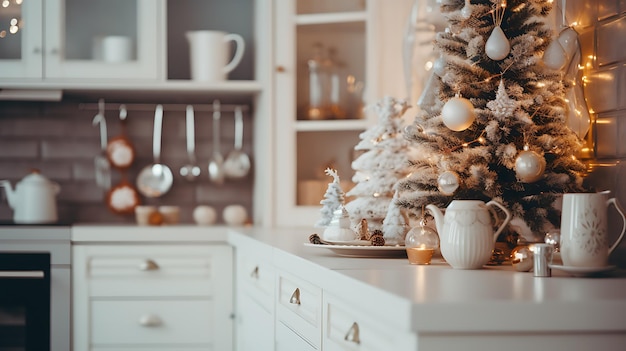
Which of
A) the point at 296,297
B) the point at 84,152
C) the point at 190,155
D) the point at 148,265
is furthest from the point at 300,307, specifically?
the point at 84,152

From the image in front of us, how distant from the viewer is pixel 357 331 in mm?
1417

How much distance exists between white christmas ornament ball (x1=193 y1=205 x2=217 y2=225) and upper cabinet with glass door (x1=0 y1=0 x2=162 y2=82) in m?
0.60

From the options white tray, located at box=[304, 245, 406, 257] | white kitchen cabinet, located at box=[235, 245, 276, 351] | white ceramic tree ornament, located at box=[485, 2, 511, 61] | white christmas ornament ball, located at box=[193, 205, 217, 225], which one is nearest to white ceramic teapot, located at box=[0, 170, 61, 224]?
white christmas ornament ball, located at box=[193, 205, 217, 225]

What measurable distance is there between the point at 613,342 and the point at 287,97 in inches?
89.6

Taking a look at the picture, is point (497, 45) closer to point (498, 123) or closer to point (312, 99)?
point (498, 123)

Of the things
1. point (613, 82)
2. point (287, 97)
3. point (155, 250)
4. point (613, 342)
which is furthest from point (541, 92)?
point (155, 250)

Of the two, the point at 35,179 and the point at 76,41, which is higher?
the point at 76,41

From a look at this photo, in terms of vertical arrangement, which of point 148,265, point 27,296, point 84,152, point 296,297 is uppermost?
point 84,152

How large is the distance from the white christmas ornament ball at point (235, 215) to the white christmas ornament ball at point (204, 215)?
6 cm

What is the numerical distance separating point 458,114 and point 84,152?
241 centimetres

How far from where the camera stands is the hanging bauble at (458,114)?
5.54ft

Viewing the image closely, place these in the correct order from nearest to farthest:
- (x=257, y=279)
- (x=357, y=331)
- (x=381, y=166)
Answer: (x=357, y=331)
(x=381, y=166)
(x=257, y=279)

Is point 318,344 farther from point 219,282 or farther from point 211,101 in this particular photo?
point 211,101

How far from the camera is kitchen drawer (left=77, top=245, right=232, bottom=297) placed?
3.17 meters
